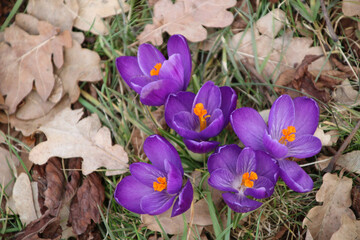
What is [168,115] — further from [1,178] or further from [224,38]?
[1,178]

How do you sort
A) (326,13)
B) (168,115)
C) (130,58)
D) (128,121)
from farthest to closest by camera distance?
1. (128,121)
2. (326,13)
3. (130,58)
4. (168,115)

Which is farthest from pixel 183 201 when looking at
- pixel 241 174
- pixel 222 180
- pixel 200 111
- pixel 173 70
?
pixel 173 70

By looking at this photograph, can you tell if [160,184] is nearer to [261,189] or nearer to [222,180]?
[222,180]

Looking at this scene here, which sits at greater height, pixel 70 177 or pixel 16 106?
pixel 16 106

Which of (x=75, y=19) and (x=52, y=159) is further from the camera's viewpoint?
(x=75, y=19)

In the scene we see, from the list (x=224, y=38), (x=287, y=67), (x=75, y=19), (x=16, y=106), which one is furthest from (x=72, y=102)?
(x=287, y=67)

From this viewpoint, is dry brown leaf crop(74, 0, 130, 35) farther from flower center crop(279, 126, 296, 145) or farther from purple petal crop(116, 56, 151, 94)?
flower center crop(279, 126, 296, 145)

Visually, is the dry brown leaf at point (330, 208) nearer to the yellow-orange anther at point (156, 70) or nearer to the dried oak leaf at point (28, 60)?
the yellow-orange anther at point (156, 70)
